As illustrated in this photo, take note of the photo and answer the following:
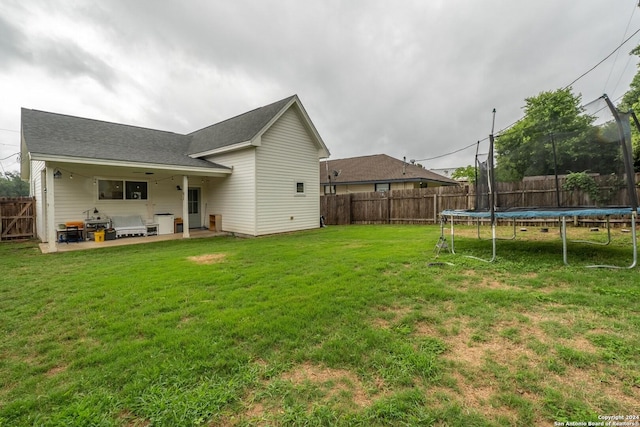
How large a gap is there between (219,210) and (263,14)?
778 cm

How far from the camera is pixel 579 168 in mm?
7090

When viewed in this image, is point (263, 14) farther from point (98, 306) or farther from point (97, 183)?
point (98, 306)

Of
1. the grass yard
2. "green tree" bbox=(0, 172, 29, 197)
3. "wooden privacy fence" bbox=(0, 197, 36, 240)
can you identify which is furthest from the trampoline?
"green tree" bbox=(0, 172, 29, 197)

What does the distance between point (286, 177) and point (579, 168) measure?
361 inches

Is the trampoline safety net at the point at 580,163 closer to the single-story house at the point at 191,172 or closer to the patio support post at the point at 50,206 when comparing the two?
the single-story house at the point at 191,172

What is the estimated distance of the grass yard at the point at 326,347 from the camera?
69.0 inches

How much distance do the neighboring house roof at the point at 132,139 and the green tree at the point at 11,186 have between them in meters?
39.8

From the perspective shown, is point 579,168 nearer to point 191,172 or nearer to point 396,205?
point 396,205

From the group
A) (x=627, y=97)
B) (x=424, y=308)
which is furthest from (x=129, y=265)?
(x=627, y=97)

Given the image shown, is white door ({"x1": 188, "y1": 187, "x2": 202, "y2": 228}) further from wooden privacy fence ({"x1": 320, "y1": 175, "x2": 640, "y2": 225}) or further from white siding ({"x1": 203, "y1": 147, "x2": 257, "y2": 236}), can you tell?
wooden privacy fence ({"x1": 320, "y1": 175, "x2": 640, "y2": 225})

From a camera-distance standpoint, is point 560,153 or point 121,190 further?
point 121,190

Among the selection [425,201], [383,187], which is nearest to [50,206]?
[425,201]

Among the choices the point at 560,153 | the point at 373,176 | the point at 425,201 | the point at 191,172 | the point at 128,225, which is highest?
the point at 373,176

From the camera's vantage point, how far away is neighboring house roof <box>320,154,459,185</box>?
1917 centimetres
